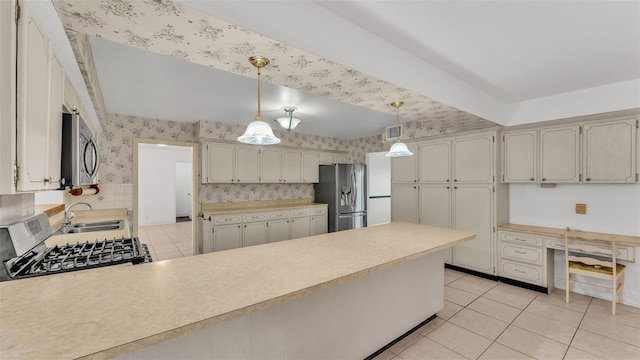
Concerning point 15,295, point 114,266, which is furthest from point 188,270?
point 15,295

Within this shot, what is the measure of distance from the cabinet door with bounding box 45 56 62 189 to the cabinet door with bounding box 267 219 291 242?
3405 millimetres

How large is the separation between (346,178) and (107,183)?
4.09 metres

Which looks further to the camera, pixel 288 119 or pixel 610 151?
pixel 288 119

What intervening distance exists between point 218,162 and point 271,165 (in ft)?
3.30

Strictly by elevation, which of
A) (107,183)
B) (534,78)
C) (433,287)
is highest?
(534,78)

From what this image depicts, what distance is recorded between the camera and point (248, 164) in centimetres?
478

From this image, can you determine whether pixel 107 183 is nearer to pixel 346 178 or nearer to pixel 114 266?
pixel 114 266

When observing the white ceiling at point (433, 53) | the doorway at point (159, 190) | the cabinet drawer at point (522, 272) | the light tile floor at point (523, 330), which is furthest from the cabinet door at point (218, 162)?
the cabinet drawer at point (522, 272)

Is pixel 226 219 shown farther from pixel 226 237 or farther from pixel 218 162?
pixel 218 162

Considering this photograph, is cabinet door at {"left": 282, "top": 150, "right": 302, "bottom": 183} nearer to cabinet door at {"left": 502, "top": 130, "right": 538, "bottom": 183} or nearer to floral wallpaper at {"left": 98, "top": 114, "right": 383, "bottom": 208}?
floral wallpaper at {"left": 98, "top": 114, "right": 383, "bottom": 208}

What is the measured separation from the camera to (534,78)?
264 centimetres

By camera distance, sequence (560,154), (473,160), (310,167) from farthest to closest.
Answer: (310,167), (473,160), (560,154)

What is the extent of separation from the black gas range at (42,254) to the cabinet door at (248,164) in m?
2.76

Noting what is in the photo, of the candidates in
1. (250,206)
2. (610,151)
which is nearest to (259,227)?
(250,206)
